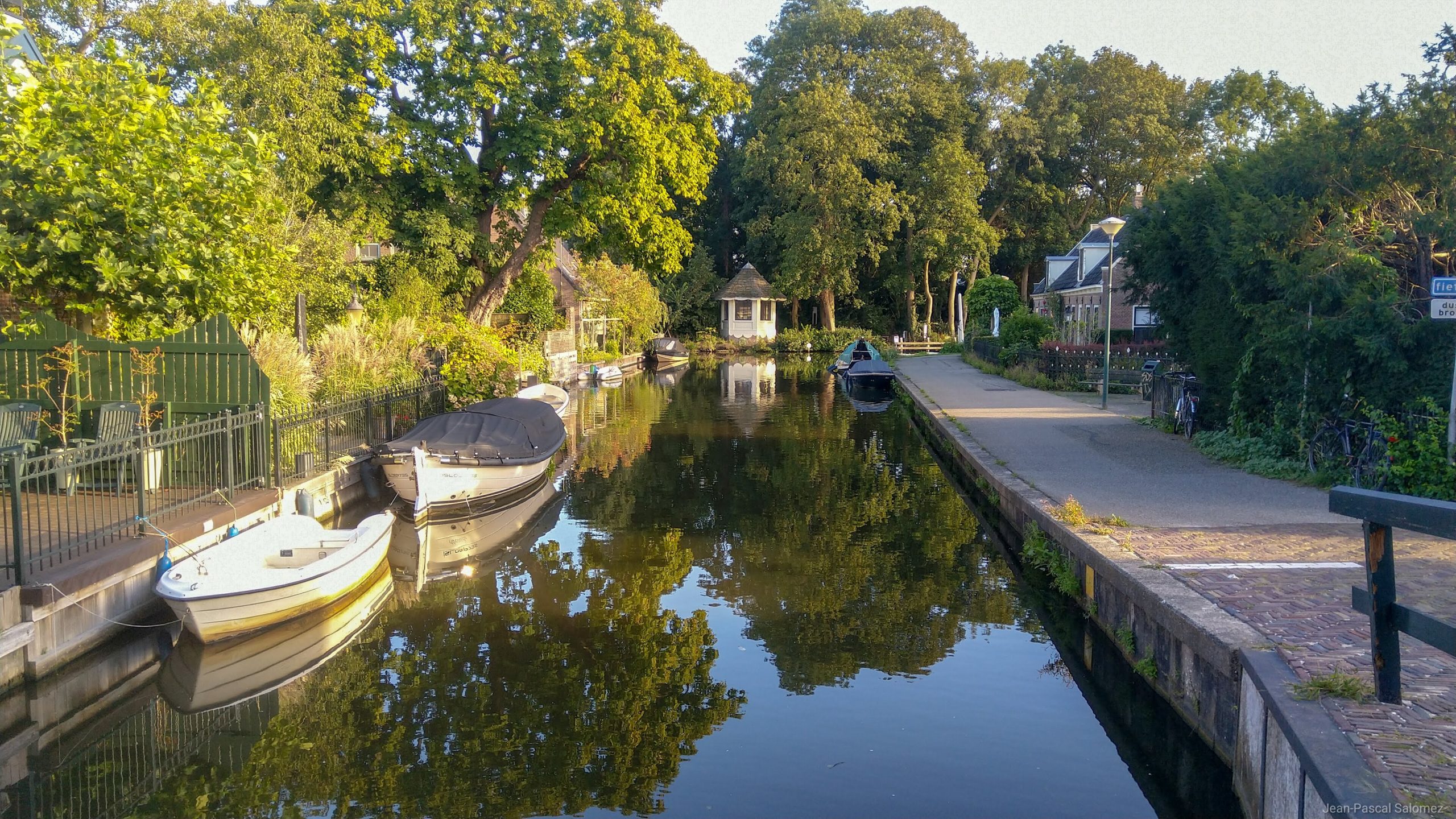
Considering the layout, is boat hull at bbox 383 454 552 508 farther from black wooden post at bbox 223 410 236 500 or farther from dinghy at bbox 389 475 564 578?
black wooden post at bbox 223 410 236 500

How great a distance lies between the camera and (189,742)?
7.29 metres

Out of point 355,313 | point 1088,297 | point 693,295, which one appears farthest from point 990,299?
point 355,313

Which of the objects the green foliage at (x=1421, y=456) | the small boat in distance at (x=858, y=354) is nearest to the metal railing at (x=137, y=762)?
the green foliage at (x=1421, y=456)

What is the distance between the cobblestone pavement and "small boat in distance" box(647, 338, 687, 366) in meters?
43.8

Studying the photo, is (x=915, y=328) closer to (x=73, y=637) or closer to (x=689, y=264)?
(x=689, y=264)

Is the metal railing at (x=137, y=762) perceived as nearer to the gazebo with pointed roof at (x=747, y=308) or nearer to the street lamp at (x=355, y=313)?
the street lamp at (x=355, y=313)

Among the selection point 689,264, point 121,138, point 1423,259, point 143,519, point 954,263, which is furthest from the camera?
point 689,264

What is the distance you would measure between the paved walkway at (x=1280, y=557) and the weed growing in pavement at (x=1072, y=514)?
390 millimetres

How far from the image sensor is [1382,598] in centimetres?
484

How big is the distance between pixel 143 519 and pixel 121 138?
15.1ft

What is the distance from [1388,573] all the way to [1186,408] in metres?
13.6

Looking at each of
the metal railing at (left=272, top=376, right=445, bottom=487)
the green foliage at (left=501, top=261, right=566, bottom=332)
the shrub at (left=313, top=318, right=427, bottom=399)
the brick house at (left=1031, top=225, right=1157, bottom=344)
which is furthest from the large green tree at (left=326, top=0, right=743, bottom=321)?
the brick house at (left=1031, top=225, right=1157, bottom=344)

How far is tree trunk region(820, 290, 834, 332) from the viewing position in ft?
203

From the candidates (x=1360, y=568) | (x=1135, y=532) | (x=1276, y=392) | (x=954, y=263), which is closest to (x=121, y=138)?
(x=1135, y=532)
